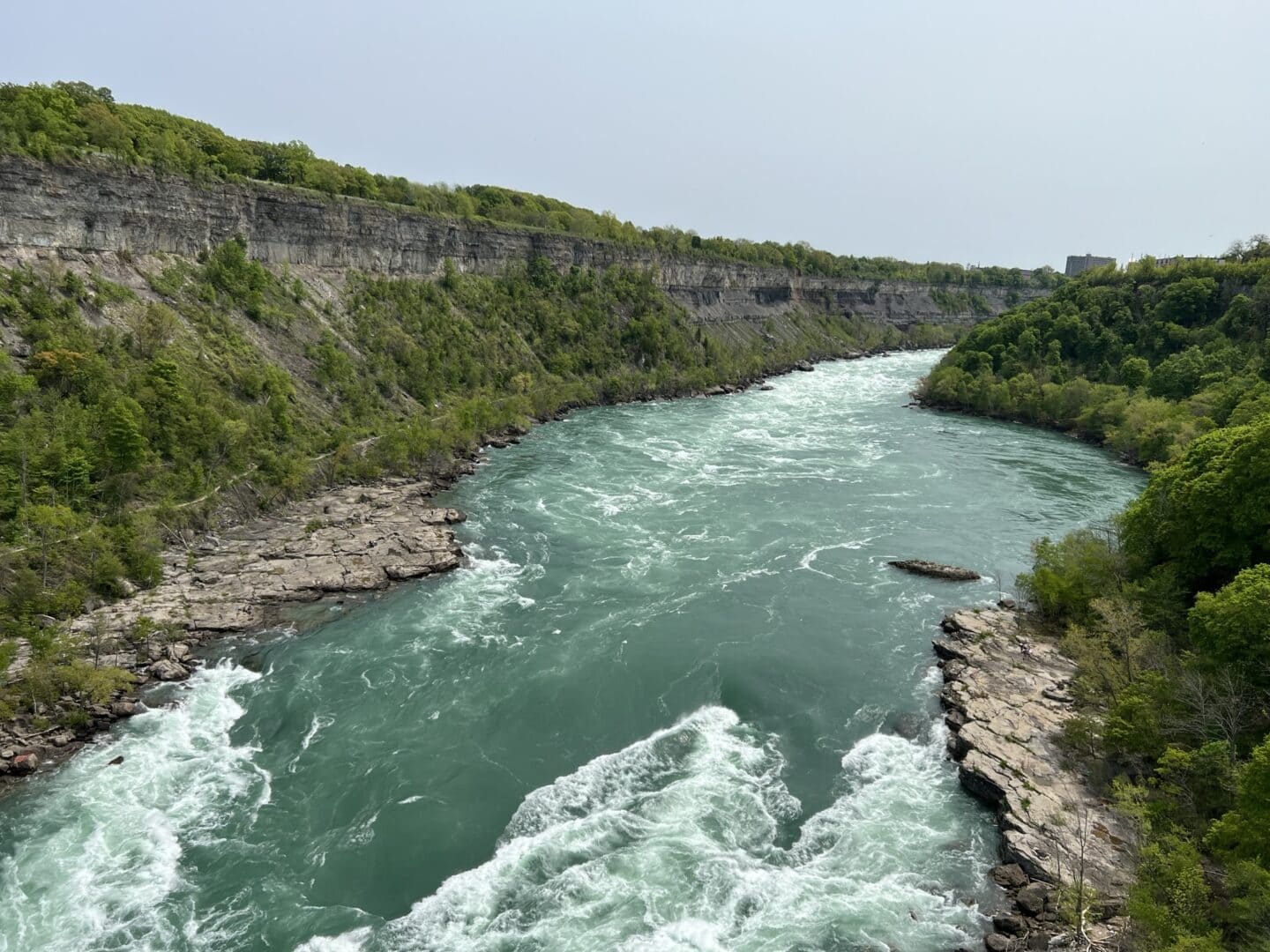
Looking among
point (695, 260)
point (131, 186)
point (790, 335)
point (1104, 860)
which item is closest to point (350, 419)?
point (131, 186)

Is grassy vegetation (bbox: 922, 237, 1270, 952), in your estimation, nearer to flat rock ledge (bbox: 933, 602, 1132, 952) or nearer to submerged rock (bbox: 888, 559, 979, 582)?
flat rock ledge (bbox: 933, 602, 1132, 952)

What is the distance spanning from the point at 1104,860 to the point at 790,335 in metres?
105

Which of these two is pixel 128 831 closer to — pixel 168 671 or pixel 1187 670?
pixel 168 671

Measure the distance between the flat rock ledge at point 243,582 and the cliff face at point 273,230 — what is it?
1856 cm

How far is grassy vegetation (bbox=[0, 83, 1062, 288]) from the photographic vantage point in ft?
121

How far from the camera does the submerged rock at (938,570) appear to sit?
31953mm

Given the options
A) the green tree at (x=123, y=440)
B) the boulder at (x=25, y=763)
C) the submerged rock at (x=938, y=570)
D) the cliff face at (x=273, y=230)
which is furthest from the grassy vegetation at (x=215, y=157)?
the submerged rock at (x=938, y=570)

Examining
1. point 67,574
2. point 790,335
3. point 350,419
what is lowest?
point 67,574

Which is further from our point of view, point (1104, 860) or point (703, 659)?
point (703, 659)

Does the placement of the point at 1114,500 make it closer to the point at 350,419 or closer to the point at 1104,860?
the point at 1104,860

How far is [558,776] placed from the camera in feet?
64.5

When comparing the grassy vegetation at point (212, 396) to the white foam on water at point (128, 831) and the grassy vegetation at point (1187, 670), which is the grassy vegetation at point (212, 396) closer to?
the white foam on water at point (128, 831)

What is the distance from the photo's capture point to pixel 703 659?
2545 centimetres

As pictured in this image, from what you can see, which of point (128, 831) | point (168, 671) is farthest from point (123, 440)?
point (128, 831)
